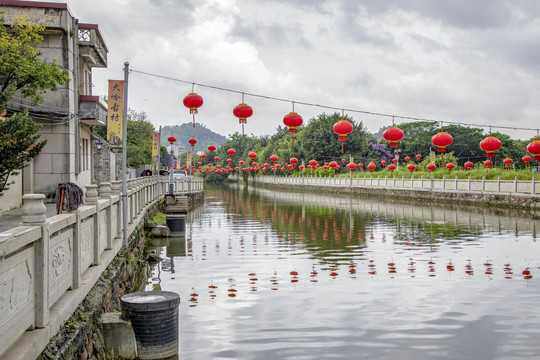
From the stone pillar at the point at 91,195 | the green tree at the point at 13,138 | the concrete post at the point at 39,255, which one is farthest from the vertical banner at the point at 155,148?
the concrete post at the point at 39,255

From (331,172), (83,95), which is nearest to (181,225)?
(83,95)

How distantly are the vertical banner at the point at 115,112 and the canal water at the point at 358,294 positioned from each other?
368cm

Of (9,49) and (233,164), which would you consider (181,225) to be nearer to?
(9,49)

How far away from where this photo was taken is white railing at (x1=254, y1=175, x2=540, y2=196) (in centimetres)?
2983

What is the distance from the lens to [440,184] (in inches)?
1529

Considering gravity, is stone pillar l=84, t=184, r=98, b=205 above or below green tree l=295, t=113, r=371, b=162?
below

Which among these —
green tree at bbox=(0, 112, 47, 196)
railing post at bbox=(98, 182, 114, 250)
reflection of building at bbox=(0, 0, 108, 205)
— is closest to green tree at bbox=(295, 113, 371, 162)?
reflection of building at bbox=(0, 0, 108, 205)

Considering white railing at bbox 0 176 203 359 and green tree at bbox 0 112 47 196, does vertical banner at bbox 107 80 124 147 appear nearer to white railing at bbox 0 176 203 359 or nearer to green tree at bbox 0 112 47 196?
green tree at bbox 0 112 47 196

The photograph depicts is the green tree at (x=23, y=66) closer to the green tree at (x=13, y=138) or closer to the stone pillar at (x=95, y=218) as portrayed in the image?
Result: the green tree at (x=13, y=138)

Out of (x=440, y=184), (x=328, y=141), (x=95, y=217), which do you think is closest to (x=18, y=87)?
(x=95, y=217)

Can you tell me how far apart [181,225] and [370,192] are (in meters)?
32.6

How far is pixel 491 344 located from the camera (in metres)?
7.28

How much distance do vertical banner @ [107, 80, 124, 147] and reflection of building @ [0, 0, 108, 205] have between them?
6.04m

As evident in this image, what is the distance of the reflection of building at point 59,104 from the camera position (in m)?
19.5
